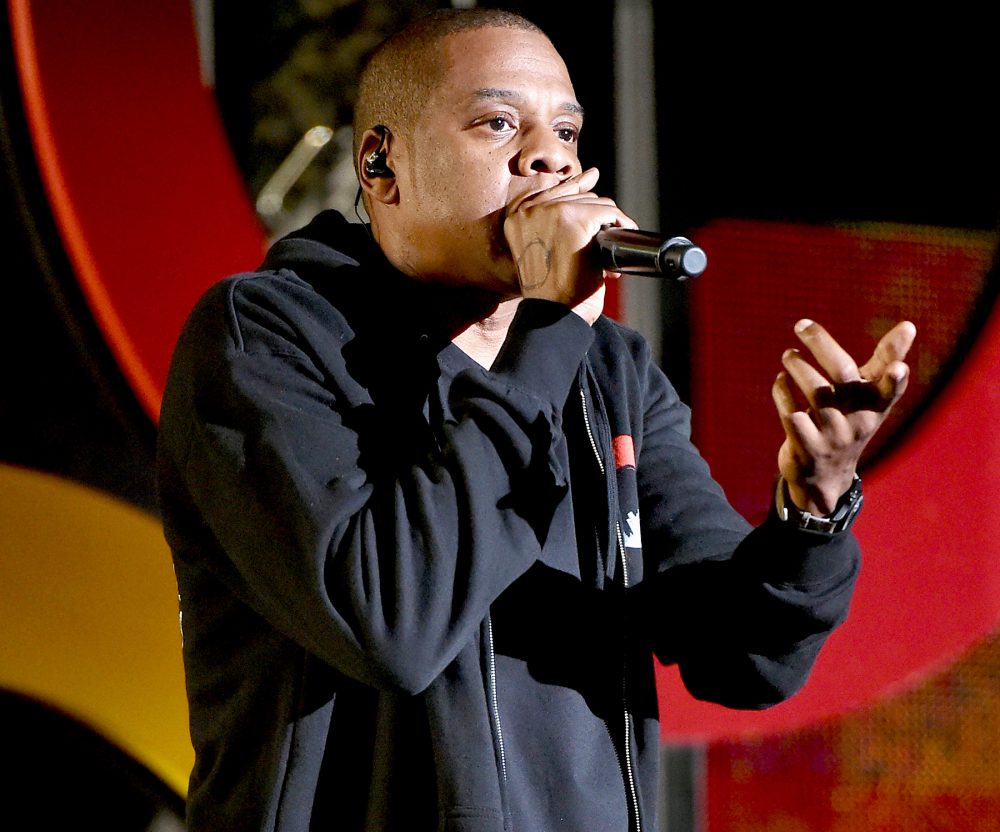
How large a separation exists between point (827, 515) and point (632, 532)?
19 centimetres

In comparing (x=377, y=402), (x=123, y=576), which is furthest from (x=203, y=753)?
(x=123, y=576)

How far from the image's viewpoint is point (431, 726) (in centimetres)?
93

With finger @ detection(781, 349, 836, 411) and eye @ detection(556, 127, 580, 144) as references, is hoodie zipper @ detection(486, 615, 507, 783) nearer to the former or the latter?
finger @ detection(781, 349, 836, 411)

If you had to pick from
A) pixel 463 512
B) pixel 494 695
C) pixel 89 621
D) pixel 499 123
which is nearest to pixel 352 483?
pixel 463 512

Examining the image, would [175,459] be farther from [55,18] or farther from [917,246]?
[917,246]

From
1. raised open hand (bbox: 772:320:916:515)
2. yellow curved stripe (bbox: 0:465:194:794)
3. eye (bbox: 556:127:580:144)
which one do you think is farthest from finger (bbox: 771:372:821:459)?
yellow curved stripe (bbox: 0:465:194:794)

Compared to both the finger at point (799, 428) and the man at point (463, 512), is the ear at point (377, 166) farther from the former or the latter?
the finger at point (799, 428)

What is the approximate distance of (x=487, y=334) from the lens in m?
1.18

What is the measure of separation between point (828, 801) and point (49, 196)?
60.4 inches

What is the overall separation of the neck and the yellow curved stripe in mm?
756

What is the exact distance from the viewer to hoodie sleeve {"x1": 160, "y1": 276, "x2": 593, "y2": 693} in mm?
873

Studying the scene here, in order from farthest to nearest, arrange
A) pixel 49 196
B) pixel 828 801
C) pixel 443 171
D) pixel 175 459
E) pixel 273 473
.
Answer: pixel 828 801 → pixel 49 196 → pixel 443 171 → pixel 175 459 → pixel 273 473

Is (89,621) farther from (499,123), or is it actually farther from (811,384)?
(811,384)

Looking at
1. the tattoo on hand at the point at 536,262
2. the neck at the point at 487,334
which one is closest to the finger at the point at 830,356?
the tattoo on hand at the point at 536,262
